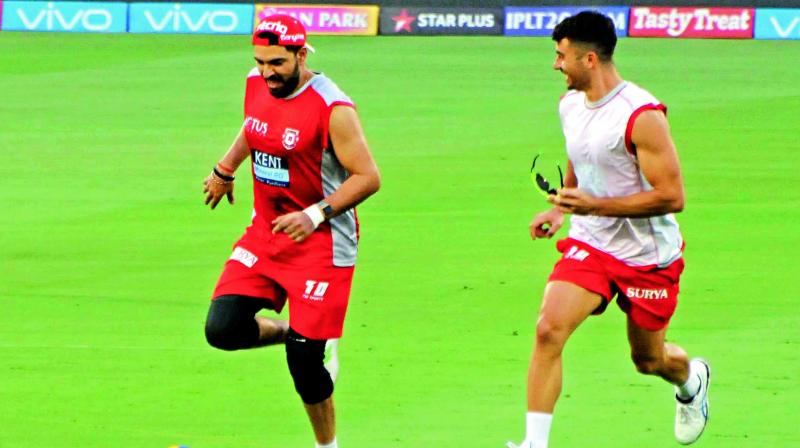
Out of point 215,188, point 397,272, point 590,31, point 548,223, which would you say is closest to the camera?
point 590,31

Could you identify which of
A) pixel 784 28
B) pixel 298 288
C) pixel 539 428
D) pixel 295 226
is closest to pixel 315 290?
pixel 298 288

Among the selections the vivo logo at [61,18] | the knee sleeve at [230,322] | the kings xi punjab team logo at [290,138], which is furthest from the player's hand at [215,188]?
the vivo logo at [61,18]

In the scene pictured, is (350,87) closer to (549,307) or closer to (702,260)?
(702,260)

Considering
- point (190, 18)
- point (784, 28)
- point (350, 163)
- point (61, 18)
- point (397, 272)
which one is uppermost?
point (350, 163)

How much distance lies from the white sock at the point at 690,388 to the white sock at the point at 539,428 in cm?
A: 116

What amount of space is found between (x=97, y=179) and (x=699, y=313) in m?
8.55

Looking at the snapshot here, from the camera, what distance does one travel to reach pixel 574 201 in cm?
827

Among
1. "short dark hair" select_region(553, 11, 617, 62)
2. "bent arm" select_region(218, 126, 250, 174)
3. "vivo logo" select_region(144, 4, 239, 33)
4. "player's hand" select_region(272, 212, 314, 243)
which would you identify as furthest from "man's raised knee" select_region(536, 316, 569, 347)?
"vivo logo" select_region(144, 4, 239, 33)

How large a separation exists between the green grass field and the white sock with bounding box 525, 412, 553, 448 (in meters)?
0.89

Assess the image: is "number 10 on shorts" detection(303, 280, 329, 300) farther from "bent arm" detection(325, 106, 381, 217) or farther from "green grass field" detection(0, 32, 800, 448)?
"green grass field" detection(0, 32, 800, 448)

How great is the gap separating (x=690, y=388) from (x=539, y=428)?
1.29 meters

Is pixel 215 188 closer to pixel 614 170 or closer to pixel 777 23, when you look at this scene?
pixel 614 170

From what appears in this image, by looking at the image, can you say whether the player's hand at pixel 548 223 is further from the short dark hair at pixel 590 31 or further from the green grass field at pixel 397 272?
the green grass field at pixel 397 272

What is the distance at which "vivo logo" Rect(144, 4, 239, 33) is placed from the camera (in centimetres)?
3638
